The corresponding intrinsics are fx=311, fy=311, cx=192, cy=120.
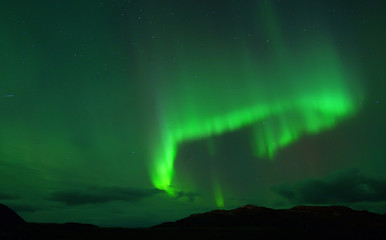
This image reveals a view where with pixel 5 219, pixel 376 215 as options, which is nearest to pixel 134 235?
pixel 5 219

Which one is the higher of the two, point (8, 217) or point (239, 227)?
point (8, 217)

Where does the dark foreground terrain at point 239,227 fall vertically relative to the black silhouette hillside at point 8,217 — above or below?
below

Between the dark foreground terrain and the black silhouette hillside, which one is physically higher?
the black silhouette hillside

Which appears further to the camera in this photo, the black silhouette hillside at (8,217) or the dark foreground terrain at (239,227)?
the black silhouette hillside at (8,217)

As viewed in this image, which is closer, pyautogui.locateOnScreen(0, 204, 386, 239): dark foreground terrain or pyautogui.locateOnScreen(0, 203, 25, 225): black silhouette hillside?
pyautogui.locateOnScreen(0, 204, 386, 239): dark foreground terrain

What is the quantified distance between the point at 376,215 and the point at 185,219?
12119 centimetres

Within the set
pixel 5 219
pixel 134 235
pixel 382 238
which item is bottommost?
pixel 382 238

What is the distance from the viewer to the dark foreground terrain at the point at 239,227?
100000mm

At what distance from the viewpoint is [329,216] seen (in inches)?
7224

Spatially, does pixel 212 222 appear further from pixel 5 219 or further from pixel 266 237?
pixel 5 219

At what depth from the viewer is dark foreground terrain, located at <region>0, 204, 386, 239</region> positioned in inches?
3937

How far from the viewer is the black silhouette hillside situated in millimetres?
182875

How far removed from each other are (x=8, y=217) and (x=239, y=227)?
143 m

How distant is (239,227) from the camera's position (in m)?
138
